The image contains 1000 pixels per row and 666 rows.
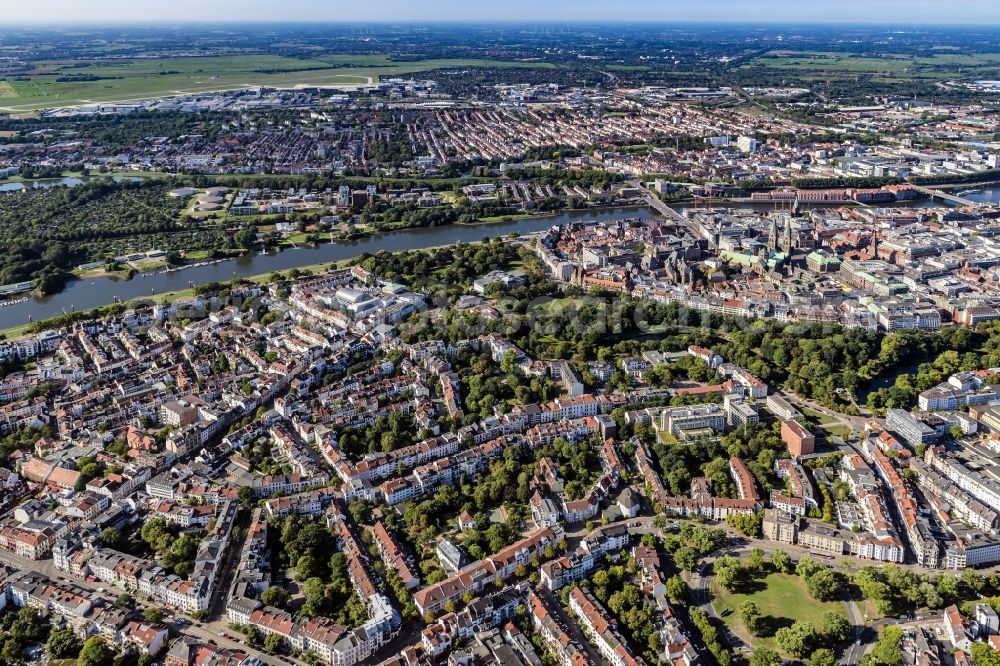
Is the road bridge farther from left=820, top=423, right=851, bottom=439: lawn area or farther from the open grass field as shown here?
the open grass field

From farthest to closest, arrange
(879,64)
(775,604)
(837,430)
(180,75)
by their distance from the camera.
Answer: (879,64) → (180,75) → (837,430) → (775,604)

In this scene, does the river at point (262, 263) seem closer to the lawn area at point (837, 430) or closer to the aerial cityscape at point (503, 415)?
the aerial cityscape at point (503, 415)

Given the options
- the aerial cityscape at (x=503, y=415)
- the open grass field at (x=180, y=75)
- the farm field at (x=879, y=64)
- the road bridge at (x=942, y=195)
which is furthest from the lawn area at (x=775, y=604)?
the farm field at (x=879, y=64)

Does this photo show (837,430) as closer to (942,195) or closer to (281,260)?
(281,260)

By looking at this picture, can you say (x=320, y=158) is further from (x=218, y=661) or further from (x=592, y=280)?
(x=218, y=661)

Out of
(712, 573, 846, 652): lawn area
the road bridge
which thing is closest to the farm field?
the road bridge

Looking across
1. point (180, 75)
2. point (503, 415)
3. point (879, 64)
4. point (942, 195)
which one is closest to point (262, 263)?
point (503, 415)

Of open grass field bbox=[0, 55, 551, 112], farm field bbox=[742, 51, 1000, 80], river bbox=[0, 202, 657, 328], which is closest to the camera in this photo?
river bbox=[0, 202, 657, 328]
